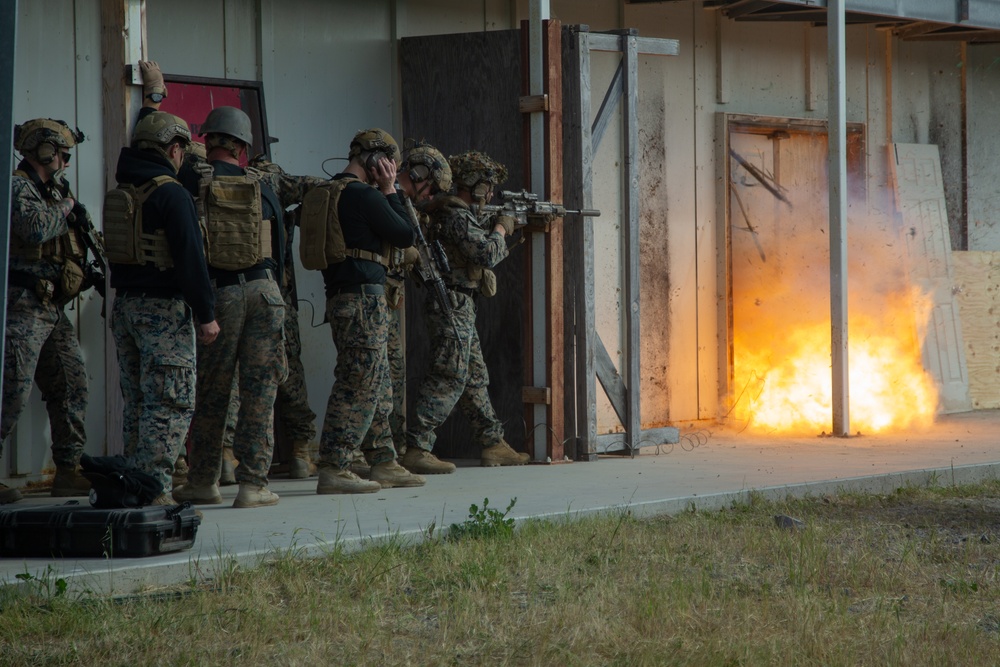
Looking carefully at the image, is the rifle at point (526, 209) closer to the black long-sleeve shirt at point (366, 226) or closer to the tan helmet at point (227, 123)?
the black long-sleeve shirt at point (366, 226)

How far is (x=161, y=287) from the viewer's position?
6.63 m

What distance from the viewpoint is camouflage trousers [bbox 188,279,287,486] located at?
281 inches

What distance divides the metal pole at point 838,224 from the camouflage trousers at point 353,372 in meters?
4.72

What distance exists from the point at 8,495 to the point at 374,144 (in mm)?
A: 2841

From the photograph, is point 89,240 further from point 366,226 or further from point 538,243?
point 538,243

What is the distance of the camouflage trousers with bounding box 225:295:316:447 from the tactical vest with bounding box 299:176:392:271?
1.07 meters

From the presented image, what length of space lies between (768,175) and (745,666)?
28.6ft

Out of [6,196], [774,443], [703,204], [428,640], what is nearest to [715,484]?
[774,443]

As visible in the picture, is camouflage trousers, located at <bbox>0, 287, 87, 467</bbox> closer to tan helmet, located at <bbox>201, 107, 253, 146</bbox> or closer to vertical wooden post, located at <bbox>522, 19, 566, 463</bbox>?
tan helmet, located at <bbox>201, 107, 253, 146</bbox>

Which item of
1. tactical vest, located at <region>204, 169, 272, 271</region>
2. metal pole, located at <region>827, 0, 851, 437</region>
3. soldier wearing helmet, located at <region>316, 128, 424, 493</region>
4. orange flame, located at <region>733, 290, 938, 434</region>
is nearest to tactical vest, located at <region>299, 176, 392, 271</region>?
soldier wearing helmet, located at <region>316, 128, 424, 493</region>

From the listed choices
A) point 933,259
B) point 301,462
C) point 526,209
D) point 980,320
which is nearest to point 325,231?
point 301,462

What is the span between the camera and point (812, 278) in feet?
41.8

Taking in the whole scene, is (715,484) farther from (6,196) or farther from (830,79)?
(6,196)

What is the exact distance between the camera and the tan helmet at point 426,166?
28.1 ft
